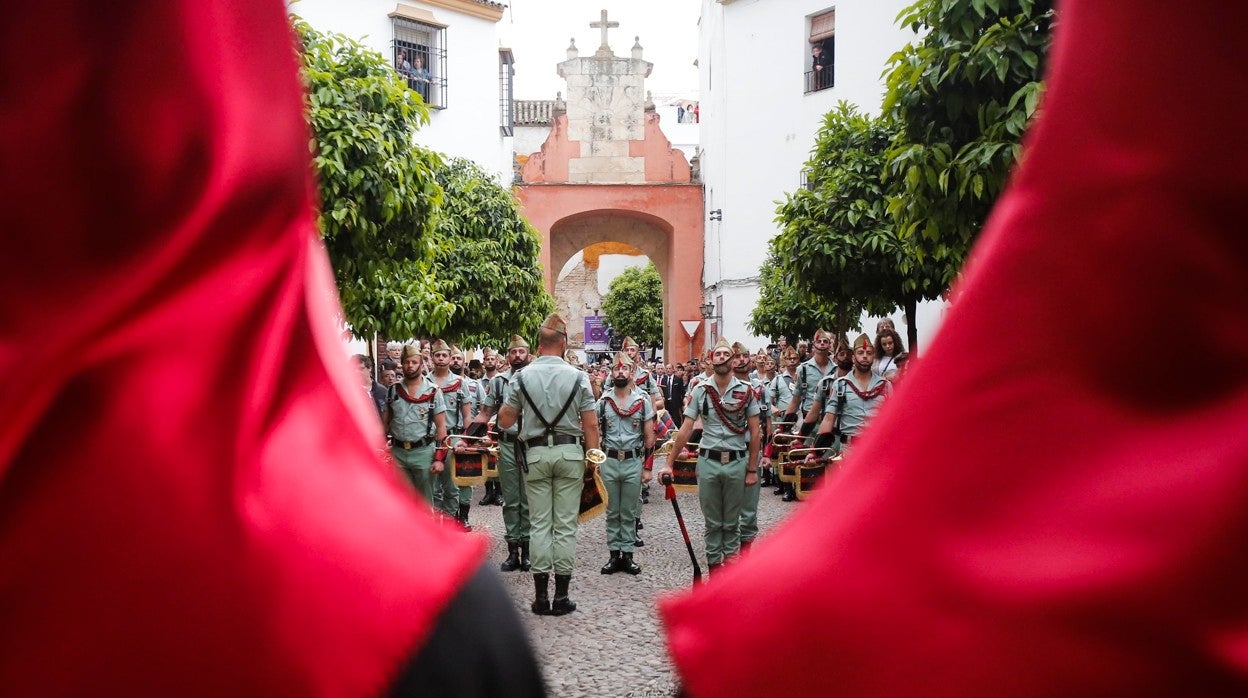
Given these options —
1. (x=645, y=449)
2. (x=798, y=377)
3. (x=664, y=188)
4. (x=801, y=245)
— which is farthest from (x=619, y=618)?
(x=664, y=188)

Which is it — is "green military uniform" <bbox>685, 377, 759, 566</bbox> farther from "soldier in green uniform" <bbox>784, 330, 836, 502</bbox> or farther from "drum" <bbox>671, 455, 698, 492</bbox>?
"soldier in green uniform" <bbox>784, 330, 836, 502</bbox>

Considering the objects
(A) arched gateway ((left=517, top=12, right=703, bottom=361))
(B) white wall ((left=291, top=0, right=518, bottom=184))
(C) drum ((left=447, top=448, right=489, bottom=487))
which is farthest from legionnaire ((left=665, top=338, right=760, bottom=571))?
(A) arched gateway ((left=517, top=12, right=703, bottom=361))

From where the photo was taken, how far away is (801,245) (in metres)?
14.1

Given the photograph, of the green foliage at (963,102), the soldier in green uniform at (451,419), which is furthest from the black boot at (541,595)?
the green foliage at (963,102)

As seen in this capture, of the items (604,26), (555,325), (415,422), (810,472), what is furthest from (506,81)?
(555,325)

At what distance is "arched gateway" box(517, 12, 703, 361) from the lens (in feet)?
130

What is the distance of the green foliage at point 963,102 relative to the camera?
658cm

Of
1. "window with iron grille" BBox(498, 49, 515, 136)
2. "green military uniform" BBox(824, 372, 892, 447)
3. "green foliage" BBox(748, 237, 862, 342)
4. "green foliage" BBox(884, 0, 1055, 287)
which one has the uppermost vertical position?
"window with iron grille" BBox(498, 49, 515, 136)

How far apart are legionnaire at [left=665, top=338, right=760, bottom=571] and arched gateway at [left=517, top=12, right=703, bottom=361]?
29930 millimetres

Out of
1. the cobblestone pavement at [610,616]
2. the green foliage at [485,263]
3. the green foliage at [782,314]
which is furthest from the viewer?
the green foliage at [782,314]

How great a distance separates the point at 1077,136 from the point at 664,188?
3941 centimetres

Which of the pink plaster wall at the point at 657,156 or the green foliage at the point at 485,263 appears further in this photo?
the pink plaster wall at the point at 657,156

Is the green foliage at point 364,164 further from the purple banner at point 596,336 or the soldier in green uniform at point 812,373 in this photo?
the purple banner at point 596,336

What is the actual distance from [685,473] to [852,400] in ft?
6.46
